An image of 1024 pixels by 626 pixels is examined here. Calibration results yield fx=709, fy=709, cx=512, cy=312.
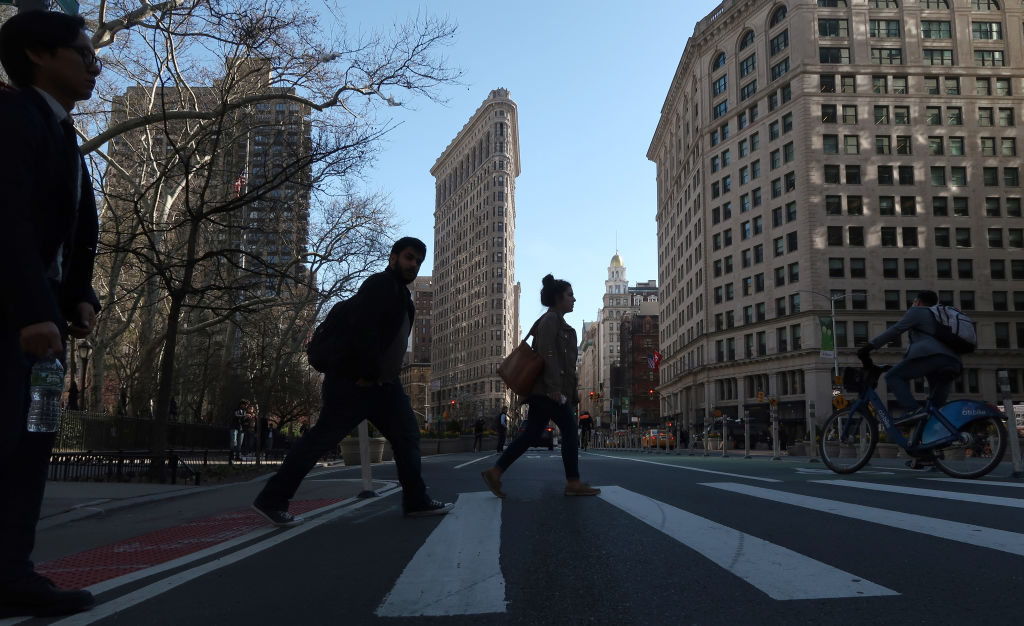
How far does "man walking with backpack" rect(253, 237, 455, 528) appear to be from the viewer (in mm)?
4641

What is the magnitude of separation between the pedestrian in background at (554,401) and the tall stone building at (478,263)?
11030cm

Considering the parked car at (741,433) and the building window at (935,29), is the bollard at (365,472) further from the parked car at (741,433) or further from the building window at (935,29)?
the building window at (935,29)

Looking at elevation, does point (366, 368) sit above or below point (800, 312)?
below

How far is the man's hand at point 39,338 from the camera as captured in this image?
92.4 inches

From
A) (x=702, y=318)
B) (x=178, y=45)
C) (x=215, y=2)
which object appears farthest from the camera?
(x=702, y=318)

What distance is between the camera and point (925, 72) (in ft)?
188

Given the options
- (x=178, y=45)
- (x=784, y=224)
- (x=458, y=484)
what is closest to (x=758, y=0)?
(x=784, y=224)

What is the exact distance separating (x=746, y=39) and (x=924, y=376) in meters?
65.8

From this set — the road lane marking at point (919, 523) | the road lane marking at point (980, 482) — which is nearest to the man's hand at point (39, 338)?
the road lane marking at point (919, 523)

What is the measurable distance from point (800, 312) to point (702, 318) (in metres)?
14.9

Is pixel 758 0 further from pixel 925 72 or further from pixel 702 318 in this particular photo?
pixel 702 318

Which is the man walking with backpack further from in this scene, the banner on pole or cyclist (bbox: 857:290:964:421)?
the banner on pole

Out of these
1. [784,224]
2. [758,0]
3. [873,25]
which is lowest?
[784,224]

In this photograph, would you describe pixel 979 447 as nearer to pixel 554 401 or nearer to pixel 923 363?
pixel 923 363
